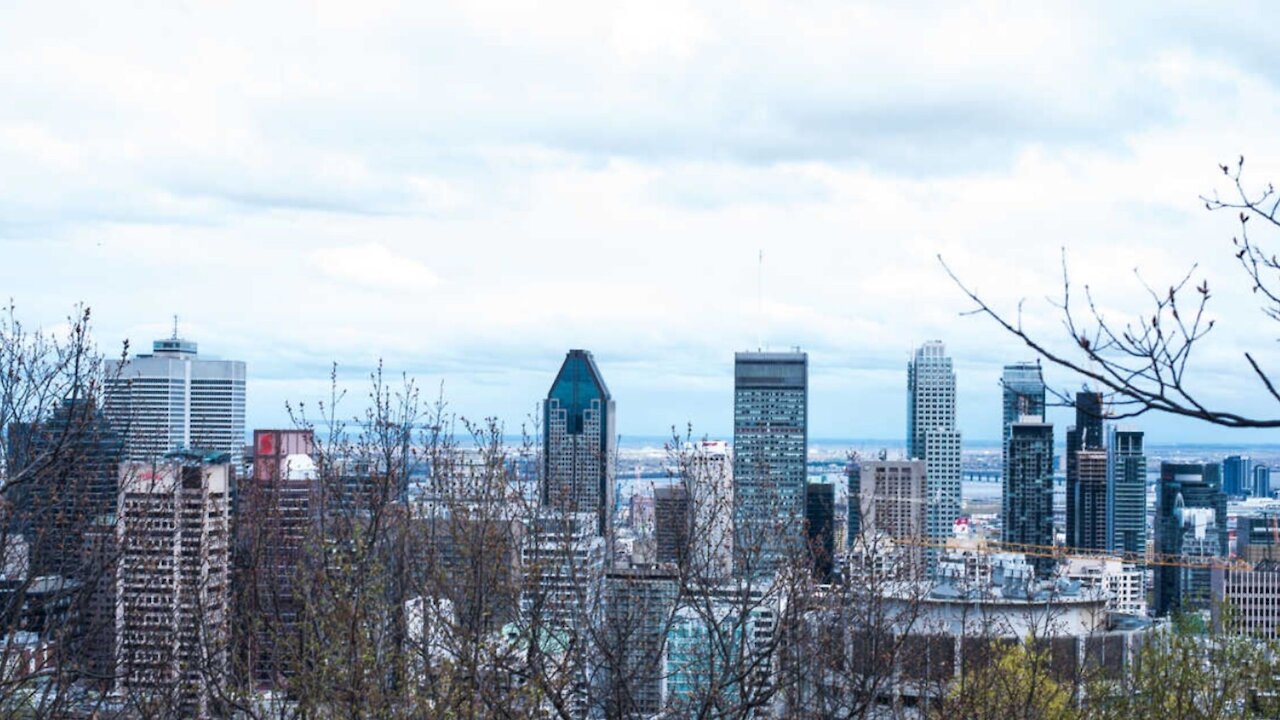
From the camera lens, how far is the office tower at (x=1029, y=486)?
100 m

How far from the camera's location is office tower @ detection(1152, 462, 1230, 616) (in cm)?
8052

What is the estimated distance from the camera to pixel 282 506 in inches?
644

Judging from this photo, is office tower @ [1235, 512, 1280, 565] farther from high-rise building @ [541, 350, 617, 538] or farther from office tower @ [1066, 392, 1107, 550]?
Result: high-rise building @ [541, 350, 617, 538]

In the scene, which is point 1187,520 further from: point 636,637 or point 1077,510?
point 636,637

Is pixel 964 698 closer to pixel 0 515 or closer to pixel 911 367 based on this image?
pixel 0 515

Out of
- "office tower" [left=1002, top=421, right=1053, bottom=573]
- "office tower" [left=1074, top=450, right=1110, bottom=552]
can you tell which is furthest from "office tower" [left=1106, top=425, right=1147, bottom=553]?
"office tower" [left=1002, top=421, right=1053, bottom=573]

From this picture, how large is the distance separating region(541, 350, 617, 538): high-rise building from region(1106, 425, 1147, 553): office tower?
5303cm

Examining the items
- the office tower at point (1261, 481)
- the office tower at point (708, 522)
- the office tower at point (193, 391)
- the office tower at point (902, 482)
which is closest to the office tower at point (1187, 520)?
the office tower at point (1261, 481)

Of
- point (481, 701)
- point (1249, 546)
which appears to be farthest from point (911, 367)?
point (481, 701)

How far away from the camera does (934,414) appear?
12812 cm

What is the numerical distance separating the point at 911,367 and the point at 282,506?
115514 mm

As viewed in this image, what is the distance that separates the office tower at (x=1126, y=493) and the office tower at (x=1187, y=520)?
1331 mm

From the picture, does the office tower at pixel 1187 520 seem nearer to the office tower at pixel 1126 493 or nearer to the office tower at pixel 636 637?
the office tower at pixel 1126 493

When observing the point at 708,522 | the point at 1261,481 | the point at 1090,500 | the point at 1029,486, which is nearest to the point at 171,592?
the point at 708,522
